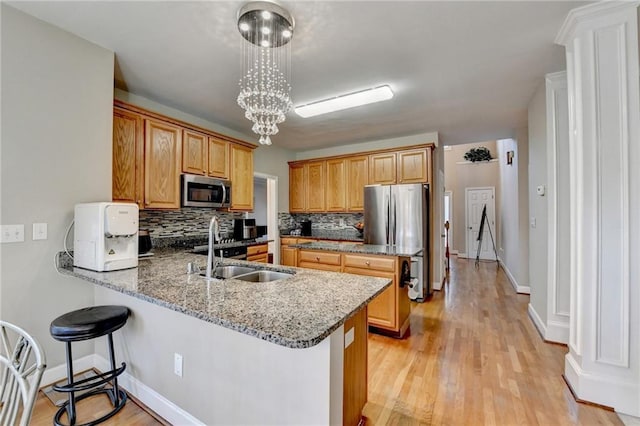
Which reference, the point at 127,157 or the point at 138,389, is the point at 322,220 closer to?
the point at 127,157

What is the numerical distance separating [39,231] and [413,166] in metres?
4.20

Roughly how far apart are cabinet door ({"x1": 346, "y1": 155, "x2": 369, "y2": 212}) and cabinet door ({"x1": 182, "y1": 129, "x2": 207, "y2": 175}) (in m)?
2.40

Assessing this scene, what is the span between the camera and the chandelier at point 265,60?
1.74 m

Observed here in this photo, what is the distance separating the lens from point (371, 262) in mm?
2914

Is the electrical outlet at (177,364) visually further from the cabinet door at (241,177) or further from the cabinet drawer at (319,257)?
the cabinet door at (241,177)

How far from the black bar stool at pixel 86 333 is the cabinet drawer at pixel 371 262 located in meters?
2.03

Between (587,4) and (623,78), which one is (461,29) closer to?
(587,4)

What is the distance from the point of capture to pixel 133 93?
10.1 feet

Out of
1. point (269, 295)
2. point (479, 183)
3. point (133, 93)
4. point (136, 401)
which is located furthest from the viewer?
point (479, 183)

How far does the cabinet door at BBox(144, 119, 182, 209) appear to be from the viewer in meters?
2.90

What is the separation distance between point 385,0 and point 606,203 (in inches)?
75.2

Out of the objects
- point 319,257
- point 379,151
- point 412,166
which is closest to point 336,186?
point 379,151

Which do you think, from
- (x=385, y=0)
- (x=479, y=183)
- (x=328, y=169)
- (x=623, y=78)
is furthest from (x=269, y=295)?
(x=479, y=183)

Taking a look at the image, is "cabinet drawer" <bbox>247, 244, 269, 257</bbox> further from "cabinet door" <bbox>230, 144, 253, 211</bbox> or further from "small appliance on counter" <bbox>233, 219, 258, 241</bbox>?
"cabinet door" <bbox>230, 144, 253, 211</bbox>
